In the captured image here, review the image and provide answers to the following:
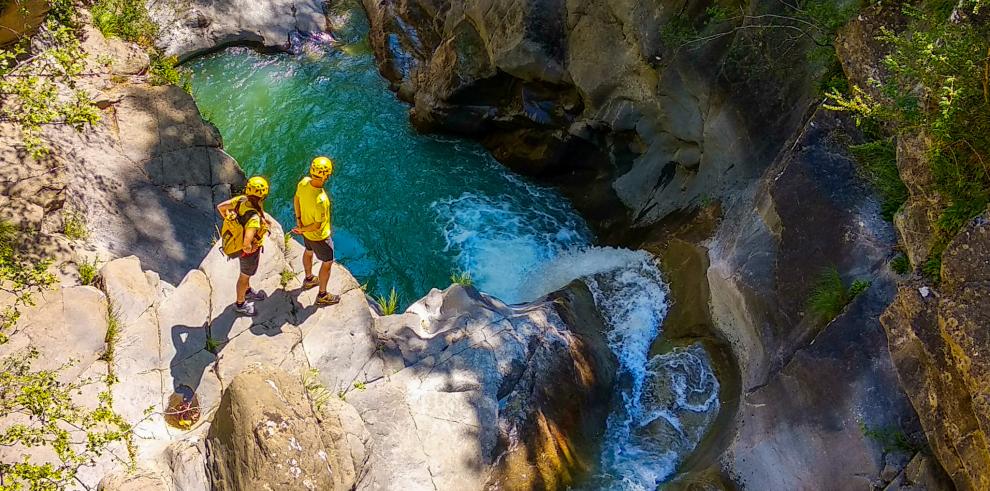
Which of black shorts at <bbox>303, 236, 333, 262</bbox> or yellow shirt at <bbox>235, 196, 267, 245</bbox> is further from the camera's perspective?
black shorts at <bbox>303, 236, 333, 262</bbox>

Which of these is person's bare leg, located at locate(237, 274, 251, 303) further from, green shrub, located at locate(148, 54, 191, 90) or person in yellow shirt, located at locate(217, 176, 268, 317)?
green shrub, located at locate(148, 54, 191, 90)

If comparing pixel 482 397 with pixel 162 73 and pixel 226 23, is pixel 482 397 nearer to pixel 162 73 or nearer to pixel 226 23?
pixel 162 73

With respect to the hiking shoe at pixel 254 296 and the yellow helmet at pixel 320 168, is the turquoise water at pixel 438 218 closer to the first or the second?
the hiking shoe at pixel 254 296

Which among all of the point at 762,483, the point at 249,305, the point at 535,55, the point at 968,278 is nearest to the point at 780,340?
the point at 762,483

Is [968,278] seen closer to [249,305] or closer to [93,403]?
[249,305]

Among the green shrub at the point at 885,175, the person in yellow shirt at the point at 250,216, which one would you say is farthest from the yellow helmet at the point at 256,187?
the green shrub at the point at 885,175

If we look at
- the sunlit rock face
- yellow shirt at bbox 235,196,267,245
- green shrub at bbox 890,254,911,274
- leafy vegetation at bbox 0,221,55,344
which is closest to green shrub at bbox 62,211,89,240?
leafy vegetation at bbox 0,221,55,344
